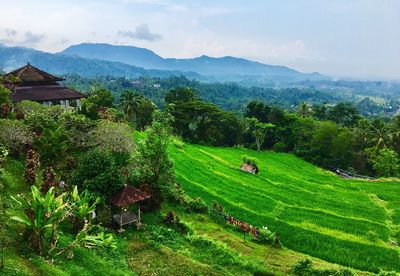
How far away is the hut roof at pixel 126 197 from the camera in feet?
74.4

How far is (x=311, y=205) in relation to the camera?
1452 inches

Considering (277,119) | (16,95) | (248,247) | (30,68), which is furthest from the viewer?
(277,119)

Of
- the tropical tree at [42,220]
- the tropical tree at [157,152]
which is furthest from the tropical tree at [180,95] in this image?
the tropical tree at [42,220]

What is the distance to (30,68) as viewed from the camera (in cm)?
4559

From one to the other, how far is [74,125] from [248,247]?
51.5 ft

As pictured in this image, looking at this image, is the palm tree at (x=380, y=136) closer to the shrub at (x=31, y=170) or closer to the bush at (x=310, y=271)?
the bush at (x=310, y=271)

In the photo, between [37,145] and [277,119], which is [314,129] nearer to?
[277,119]

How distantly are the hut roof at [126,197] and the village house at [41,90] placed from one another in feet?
73.3

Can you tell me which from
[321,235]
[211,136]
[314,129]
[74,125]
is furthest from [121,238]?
[314,129]

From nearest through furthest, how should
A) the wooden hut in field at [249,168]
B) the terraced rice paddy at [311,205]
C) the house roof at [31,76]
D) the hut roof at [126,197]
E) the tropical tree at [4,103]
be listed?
A: the hut roof at [126,197] < the terraced rice paddy at [311,205] < the tropical tree at [4,103] < the house roof at [31,76] < the wooden hut in field at [249,168]

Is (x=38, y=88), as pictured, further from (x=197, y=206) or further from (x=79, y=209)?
(x=79, y=209)

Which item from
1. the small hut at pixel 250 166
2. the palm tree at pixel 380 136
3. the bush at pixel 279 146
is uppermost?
the palm tree at pixel 380 136

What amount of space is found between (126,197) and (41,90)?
83.6ft

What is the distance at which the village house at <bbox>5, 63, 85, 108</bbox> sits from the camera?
41.6 meters
